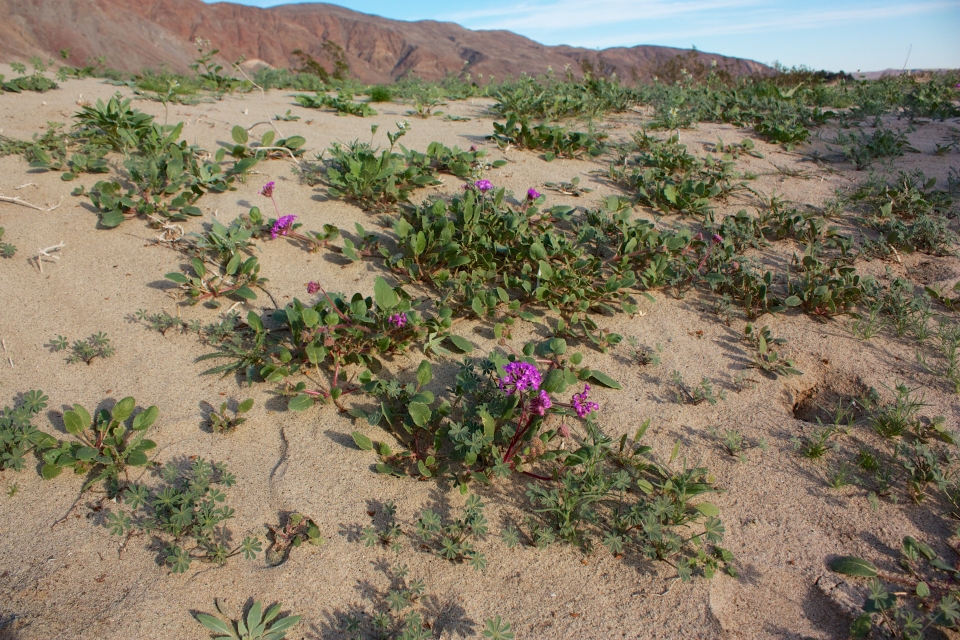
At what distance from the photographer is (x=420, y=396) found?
3.00 metres

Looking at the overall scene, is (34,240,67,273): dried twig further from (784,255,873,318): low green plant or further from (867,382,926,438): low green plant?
(867,382,926,438): low green plant

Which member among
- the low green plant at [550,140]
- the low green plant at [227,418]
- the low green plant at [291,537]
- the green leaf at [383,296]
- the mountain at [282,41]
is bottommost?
the low green plant at [291,537]

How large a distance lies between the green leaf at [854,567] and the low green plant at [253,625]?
2.27m

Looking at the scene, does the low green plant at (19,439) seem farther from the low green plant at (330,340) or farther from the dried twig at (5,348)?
the low green plant at (330,340)

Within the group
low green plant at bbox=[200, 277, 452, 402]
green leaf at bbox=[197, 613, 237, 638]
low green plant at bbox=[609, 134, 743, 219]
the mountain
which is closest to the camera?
green leaf at bbox=[197, 613, 237, 638]

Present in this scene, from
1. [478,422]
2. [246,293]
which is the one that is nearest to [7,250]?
[246,293]

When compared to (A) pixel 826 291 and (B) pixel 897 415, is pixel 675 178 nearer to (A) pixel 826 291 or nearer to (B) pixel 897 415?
(A) pixel 826 291

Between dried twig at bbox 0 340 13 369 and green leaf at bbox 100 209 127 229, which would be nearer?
dried twig at bbox 0 340 13 369

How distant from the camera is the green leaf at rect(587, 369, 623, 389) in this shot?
3.35 meters

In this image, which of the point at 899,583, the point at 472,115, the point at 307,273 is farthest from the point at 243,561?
the point at 472,115

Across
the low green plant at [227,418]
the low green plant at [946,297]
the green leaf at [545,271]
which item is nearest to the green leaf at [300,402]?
the low green plant at [227,418]

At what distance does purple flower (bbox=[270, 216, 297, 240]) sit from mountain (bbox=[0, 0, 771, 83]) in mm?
5204

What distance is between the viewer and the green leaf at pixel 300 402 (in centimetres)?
305

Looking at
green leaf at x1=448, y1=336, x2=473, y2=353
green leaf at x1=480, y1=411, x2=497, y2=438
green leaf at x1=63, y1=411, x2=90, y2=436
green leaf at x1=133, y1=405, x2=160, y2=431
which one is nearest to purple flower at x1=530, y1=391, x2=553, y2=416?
green leaf at x1=480, y1=411, x2=497, y2=438
